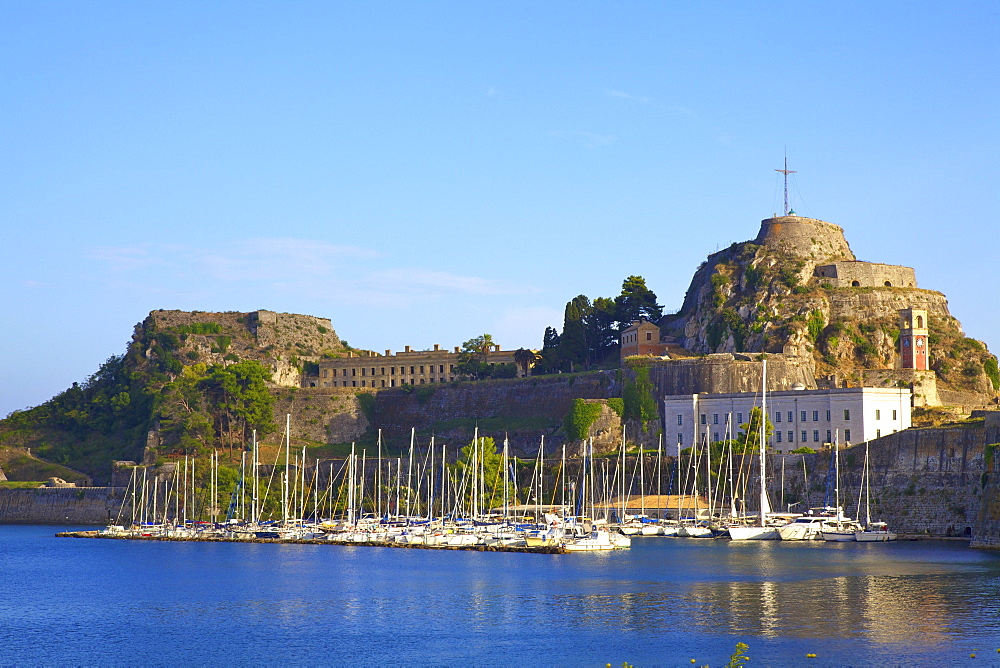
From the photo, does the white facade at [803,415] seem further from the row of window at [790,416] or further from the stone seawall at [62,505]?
the stone seawall at [62,505]

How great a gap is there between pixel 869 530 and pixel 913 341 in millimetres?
26966

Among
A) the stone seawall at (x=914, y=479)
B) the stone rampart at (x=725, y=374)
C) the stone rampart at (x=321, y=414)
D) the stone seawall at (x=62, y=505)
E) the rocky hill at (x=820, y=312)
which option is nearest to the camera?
the stone seawall at (x=914, y=479)

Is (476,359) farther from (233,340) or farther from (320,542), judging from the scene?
(320,542)

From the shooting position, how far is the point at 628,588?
53.0 metres

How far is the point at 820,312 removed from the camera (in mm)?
100188

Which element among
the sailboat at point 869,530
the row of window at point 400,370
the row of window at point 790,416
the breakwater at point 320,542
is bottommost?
the breakwater at point 320,542

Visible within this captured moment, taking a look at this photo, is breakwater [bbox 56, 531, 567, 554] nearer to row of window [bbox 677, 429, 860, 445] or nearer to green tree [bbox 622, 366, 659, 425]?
row of window [bbox 677, 429, 860, 445]

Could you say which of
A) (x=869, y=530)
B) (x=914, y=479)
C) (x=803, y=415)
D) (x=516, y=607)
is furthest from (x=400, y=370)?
(x=516, y=607)

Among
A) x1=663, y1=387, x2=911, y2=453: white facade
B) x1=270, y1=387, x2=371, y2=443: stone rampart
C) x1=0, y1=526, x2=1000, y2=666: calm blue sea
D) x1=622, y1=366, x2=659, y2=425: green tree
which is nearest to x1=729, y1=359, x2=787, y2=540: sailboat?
x1=0, y1=526, x2=1000, y2=666: calm blue sea

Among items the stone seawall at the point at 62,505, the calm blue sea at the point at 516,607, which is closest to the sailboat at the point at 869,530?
the calm blue sea at the point at 516,607

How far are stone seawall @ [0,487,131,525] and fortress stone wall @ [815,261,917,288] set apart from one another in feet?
171

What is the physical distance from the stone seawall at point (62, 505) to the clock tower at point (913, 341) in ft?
178

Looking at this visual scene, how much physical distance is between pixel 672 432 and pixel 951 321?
25260 mm

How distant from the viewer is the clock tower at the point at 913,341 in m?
97.1
